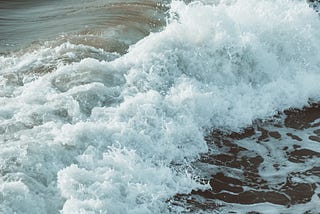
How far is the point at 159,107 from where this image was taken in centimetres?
796

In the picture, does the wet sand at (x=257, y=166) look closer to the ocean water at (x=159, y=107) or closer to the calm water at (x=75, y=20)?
the ocean water at (x=159, y=107)

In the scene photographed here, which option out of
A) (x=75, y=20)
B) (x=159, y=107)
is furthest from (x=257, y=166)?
(x=75, y=20)

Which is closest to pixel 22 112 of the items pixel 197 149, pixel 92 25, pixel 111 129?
pixel 111 129

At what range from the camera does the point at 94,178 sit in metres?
6.30

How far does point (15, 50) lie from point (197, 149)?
3701 mm

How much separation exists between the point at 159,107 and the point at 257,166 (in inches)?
60.2

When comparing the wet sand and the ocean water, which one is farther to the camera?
the wet sand

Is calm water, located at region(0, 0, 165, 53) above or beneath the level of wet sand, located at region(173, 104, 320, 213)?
above

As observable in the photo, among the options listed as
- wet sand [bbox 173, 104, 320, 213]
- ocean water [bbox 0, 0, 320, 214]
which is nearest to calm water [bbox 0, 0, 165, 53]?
ocean water [bbox 0, 0, 320, 214]

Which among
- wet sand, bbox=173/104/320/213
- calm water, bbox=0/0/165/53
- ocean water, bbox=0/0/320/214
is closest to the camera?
ocean water, bbox=0/0/320/214

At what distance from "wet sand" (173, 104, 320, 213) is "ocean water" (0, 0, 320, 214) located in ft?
0.07

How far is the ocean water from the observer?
6.35m

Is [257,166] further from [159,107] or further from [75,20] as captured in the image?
[75,20]

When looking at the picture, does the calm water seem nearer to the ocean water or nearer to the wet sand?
the ocean water
